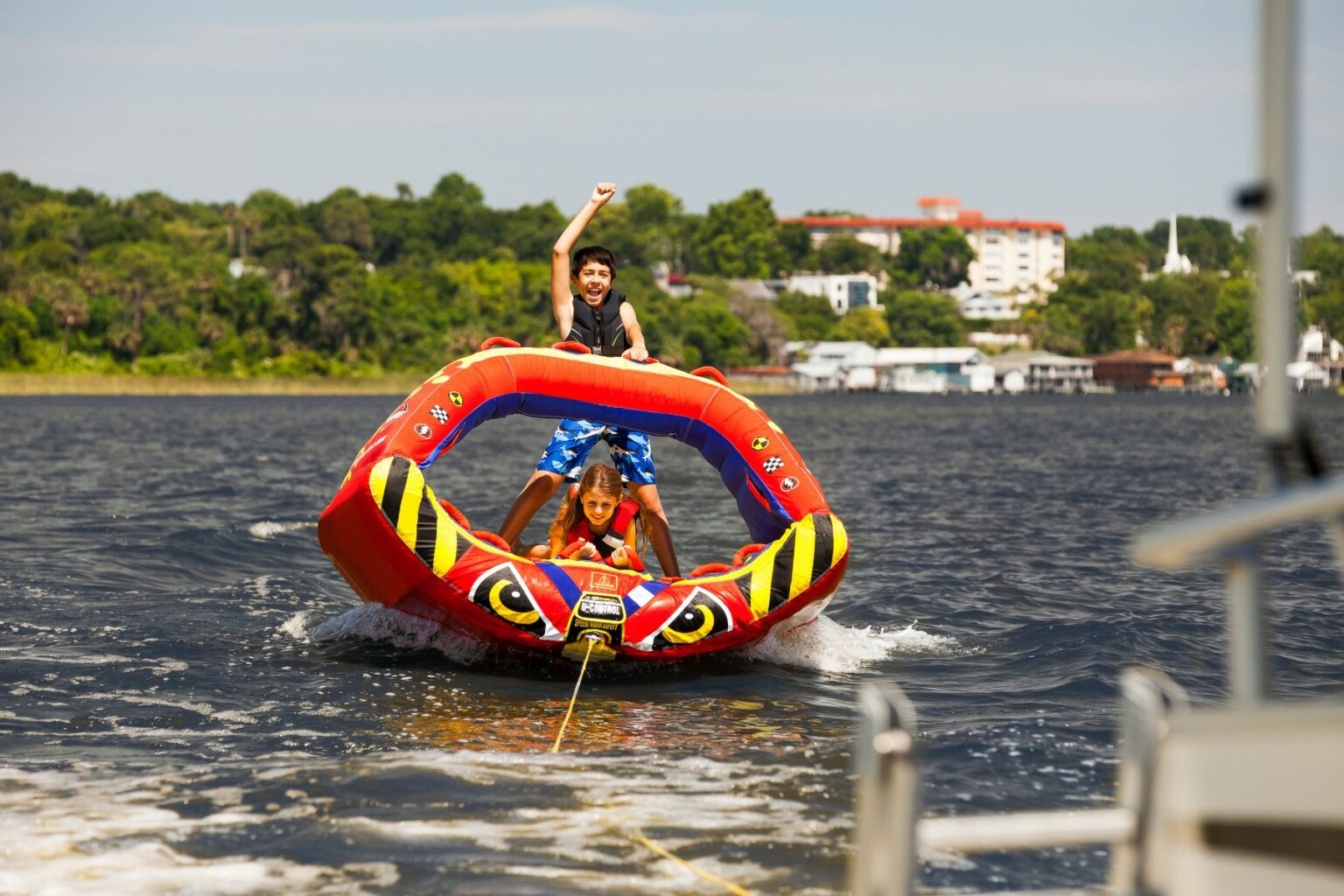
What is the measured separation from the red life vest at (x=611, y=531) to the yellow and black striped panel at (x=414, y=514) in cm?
101

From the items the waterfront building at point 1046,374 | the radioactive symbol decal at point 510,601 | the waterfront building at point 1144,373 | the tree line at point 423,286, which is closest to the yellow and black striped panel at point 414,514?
the radioactive symbol decal at point 510,601

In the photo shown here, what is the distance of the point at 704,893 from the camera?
4609 millimetres

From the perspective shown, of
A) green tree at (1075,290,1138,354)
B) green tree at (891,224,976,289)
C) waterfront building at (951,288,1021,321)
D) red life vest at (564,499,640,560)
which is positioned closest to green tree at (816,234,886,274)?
green tree at (891,224,976,289)

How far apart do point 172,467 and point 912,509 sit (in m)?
13.5

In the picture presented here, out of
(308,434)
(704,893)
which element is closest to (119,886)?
(704,893)

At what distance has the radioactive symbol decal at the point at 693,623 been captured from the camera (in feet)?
26.2

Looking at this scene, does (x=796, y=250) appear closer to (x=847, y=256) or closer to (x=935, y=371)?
(x=847, y=256)

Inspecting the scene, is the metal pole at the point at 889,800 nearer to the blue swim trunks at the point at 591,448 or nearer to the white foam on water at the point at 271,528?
the blue swim trunks at the point at 591,448

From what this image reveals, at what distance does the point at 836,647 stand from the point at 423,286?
108 metres

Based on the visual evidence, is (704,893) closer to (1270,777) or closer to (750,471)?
(1270,777)

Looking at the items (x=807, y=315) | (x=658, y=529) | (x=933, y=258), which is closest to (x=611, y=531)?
(x=658, y=529)

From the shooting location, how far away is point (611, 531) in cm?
886

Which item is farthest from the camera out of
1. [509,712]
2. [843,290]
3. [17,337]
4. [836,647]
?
[843,290]

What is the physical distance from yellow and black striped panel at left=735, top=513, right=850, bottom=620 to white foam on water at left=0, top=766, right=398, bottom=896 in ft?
11.0
